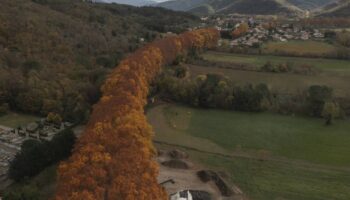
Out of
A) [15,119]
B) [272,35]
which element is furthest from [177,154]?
[272,35]

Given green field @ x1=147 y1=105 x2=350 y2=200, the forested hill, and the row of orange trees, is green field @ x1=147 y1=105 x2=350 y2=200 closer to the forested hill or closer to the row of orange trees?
the row of orange trees

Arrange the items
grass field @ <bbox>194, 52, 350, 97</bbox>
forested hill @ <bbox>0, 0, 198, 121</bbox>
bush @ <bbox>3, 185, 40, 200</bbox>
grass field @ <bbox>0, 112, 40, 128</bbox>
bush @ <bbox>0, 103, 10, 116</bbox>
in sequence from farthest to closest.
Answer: grass field @ <bbox>194, 52, 350, 97</bbox> → forested hill @ <bbox>0, 0, 198, 121</bbox> → bush @ <bbox>0, 103, 10, 116</bbox> → grass field @ <bbox>0, 112, 40, 128</bbox> → bush @ <bbox>3, 185, 40, 200</bbox>

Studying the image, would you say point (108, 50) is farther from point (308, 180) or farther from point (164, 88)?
point (308, 180)

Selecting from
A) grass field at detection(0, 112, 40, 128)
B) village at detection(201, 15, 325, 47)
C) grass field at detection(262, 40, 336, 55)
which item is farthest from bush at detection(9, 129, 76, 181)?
village at detection(201, 15, 325, 47)

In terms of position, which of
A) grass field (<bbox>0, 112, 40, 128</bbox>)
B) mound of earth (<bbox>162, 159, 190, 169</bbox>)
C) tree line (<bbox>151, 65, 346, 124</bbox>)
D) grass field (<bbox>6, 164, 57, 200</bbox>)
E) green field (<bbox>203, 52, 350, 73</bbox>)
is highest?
green field (<bbox>203, 52, 350, 73</bbox>)

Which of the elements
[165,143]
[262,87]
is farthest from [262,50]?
[165,143]

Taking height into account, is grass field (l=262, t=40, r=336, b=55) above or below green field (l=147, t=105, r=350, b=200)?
Result: above
